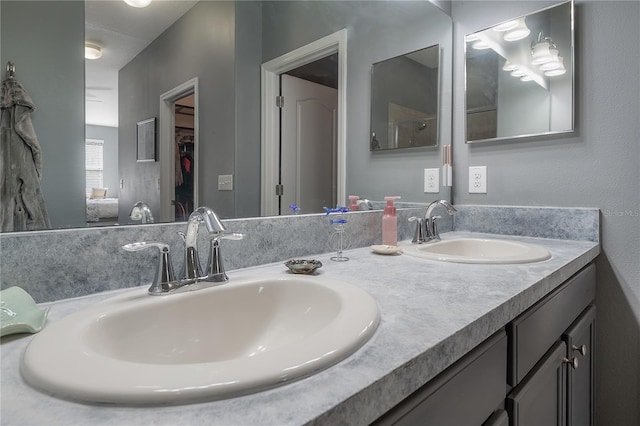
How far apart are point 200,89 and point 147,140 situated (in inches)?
7.4

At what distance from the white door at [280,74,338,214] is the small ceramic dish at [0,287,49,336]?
63 centimetres

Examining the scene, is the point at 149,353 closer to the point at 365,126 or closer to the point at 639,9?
the point at 365,126

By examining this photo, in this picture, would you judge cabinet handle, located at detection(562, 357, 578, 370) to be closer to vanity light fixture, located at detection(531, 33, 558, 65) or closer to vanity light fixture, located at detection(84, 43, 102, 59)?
vanity light fixture, located at detection(531, 33, 558, 65)

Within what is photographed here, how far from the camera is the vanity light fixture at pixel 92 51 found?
27.6 inches

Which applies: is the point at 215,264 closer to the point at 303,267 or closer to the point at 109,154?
the point at 303,267

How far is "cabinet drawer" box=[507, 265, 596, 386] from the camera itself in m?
0.71

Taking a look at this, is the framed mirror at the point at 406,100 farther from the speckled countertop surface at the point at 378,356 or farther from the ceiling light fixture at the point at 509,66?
the speckled countertop surface at the point at 378,356

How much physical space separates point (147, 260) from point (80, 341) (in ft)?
1.07

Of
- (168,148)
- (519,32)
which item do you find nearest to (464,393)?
(168,148)

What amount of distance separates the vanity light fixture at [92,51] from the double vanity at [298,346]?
1.47 feet

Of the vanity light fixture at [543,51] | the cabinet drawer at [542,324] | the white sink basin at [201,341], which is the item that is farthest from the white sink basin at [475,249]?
the vanity light fixture at [543,51]

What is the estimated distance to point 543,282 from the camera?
32.3 inches

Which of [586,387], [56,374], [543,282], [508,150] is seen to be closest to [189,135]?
[56,374]

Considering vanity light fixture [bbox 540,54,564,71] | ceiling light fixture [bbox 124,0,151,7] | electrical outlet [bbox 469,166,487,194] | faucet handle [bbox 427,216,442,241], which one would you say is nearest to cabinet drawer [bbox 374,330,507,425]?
faucet handle [bbox 427,216,442,241]
